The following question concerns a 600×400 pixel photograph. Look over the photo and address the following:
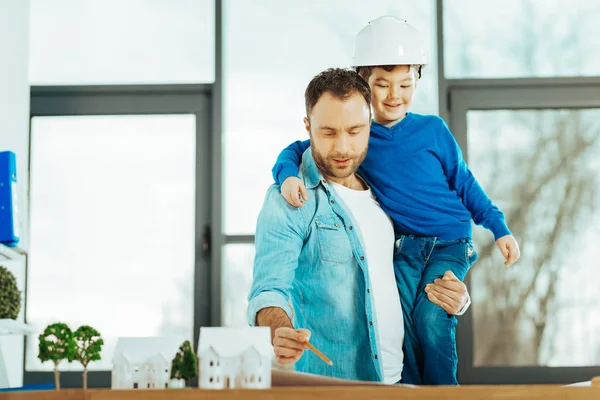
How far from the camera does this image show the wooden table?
1337 millimetres

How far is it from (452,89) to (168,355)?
8.64 ft

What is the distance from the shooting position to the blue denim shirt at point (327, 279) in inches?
88.9

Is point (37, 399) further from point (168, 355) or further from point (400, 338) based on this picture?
point (400, 338)

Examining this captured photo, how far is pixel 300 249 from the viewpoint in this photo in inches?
89.6

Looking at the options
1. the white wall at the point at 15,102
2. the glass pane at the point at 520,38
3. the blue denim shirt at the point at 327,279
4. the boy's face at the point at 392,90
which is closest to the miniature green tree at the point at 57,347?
Result: the blue denim shirt at the point at 327,279

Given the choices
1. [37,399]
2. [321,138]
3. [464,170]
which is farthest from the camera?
[464,170]

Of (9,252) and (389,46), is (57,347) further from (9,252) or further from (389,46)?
(389,46)

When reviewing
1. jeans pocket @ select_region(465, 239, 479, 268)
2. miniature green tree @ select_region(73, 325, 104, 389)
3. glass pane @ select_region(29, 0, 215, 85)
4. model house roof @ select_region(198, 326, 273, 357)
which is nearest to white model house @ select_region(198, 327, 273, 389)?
model house roof @ select_region(198, 326, 273, 357)

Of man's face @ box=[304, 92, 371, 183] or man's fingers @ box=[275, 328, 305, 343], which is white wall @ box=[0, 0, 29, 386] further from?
man's fingers @ box=[275, 328, 305, 343]

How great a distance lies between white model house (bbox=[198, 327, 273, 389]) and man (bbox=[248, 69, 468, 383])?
0.77 meters

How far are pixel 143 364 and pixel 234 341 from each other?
0.15 metres

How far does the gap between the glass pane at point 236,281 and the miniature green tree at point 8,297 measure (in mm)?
1257

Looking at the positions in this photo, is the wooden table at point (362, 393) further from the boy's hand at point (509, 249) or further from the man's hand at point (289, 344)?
the boy's hand at point (509, 249)

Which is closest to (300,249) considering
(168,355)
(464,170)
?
(464,170)
